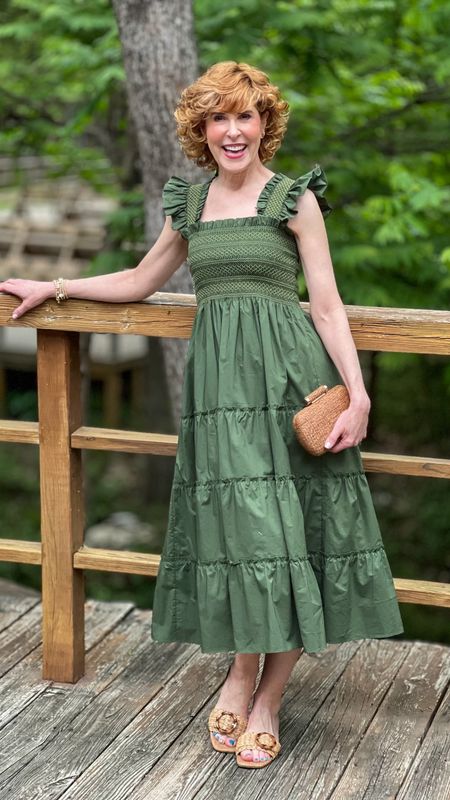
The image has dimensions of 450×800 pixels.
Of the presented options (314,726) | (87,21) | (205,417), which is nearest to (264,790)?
(314,726)

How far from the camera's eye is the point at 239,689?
287 cm

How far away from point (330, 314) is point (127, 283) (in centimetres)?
57

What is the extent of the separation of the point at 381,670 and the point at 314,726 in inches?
Answer: 15.7

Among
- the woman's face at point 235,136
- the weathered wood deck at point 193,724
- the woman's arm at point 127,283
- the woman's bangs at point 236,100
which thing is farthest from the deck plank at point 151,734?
the woman's bangs at point 236,100

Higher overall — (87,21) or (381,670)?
(87,21)

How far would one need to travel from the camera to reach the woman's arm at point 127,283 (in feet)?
9.37

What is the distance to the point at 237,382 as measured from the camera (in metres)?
2.66

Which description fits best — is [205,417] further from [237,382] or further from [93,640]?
[93,640]

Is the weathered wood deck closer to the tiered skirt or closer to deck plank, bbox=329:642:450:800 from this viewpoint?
deck plank, bbox=329:642:450:800

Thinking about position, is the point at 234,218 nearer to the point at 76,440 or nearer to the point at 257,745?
the point at 76,440

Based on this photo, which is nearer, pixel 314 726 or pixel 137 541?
pixel 314 726

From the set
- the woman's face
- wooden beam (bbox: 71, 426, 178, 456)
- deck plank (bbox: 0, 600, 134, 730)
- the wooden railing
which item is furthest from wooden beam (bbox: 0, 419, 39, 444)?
the woman's face

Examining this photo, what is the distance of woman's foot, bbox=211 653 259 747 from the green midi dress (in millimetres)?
164

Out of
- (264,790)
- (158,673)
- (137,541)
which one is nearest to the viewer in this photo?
(264,790)
